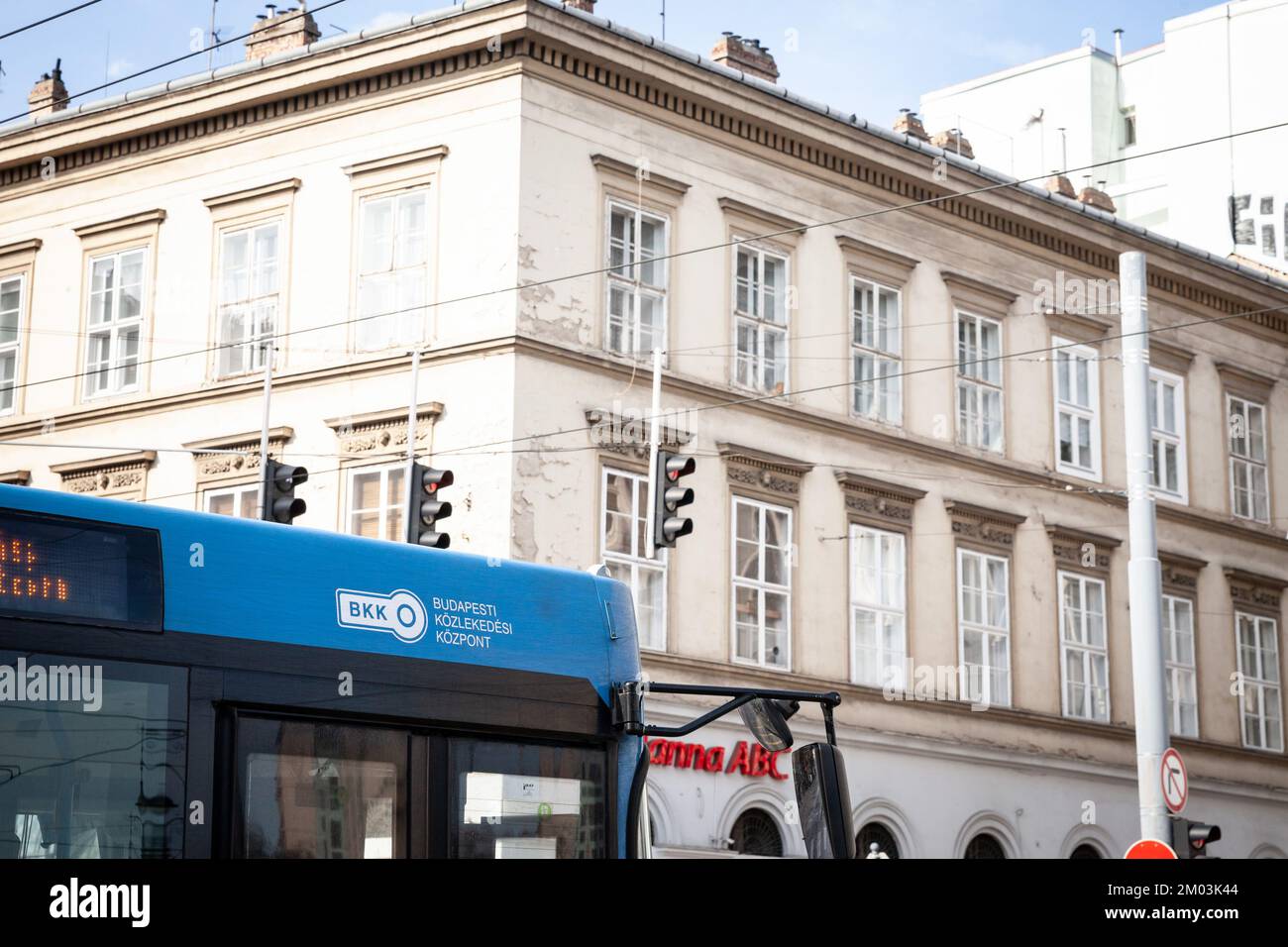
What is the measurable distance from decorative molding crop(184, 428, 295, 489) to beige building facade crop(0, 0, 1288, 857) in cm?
6

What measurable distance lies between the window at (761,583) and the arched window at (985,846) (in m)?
4.84

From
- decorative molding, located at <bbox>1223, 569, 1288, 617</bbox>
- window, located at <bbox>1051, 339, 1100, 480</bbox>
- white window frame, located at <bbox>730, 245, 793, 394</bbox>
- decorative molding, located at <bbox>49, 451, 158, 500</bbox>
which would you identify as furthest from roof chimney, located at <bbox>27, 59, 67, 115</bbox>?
decorative molding, located at <bbox>1223, 569, 1288, 617</bbox>

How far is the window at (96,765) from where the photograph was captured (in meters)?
5.88

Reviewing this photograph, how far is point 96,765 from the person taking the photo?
19.9ft

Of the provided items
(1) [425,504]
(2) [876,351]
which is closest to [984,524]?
(2) [876,351]

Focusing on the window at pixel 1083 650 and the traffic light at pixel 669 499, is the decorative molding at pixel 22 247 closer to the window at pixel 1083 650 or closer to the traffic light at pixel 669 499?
the traffic light at pixel 669 499

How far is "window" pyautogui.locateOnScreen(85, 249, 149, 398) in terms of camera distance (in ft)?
90.3

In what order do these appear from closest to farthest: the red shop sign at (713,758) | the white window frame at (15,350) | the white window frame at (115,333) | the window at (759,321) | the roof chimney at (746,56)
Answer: the red shop sign at (713,758) → the window at (759,321) → the white window frame at (115,333) → the roof chimney at (746,56) → the white window frame at (15,350)

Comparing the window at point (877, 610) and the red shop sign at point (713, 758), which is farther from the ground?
the window at point (877, 610)

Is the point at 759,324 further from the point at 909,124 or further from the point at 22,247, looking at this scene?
the point at 22,247

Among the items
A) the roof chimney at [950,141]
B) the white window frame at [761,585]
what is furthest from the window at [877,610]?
the roof chimney at [950,141]

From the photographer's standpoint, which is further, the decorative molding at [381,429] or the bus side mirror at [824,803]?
the decorative molding at [381,429]

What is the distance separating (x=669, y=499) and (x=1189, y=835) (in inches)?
256
